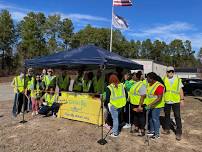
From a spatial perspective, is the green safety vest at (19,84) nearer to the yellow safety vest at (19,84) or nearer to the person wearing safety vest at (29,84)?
the yellow safety vest at (19,84)

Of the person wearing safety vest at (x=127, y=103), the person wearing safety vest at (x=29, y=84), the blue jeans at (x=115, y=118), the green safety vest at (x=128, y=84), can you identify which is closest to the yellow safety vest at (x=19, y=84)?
the person wearing safety vest at (x=29, y=84)

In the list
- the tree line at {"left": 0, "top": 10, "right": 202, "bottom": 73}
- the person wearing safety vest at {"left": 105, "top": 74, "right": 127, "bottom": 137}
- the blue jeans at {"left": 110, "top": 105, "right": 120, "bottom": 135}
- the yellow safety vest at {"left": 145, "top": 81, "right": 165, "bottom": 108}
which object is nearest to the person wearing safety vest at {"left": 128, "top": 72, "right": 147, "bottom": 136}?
the yellow safety vest at {"left": 145, "top": 81, "right": 165, "bottom": 108}

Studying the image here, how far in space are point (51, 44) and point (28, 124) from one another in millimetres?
55307

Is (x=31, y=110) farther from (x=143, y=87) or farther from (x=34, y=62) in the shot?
(x=143, y=87)

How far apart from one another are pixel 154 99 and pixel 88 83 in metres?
3.33

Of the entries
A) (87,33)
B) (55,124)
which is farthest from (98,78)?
(87,33)

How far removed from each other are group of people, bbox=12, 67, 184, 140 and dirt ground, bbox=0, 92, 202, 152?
480 mm

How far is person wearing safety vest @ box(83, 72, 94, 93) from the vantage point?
11.5 m

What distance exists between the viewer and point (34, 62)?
11.5 m

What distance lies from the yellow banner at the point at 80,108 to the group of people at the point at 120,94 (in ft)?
0.98

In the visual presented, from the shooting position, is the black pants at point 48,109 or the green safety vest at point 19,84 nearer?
the black pants at point 48,109

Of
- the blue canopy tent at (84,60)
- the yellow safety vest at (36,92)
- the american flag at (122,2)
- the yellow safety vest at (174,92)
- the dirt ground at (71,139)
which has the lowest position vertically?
the dirt ground at (71,139)

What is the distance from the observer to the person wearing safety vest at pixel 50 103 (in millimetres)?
12000

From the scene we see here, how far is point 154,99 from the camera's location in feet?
28.9
